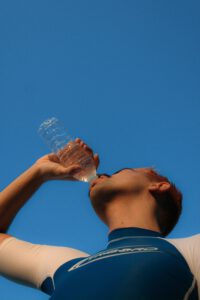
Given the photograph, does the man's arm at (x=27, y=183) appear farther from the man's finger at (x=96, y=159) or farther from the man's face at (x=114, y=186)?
the man's face at (x=114, y=186)

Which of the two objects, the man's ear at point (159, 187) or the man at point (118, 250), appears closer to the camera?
the man at point (118, 250)

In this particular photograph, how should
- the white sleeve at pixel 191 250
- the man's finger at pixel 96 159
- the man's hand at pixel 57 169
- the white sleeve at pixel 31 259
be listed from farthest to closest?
the man's finger at pixel 96 159
the man's hand at pixel 57 169
the white sleeve at pixel 31 259
the white sleeve at pixel 191 250

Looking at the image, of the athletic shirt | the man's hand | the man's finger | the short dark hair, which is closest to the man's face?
the short dark hair

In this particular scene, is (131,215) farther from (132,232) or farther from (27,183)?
(27,183)

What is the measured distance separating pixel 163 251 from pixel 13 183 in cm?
155

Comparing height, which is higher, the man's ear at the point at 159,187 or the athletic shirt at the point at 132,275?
the man's ear at the point at 159,187

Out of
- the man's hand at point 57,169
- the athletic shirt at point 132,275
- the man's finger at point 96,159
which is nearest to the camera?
the athletic shirt at point 132,275

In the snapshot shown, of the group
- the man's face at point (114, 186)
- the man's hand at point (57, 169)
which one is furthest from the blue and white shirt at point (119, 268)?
the man's hand at point (57, 169)

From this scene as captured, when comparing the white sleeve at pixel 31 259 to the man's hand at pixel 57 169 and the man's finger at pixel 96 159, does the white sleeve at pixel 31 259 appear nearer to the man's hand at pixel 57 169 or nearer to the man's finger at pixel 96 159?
the man's hand at pixel 57 169

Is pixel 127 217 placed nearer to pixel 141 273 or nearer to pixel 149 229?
pixel 149 229

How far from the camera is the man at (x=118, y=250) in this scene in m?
2.54

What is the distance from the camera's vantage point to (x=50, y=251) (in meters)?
3.26

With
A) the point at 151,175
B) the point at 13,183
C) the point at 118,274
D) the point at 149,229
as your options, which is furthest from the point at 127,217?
the point at 13,183

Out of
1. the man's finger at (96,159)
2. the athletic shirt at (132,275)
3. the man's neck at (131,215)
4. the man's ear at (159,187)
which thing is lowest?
the athletic shirt at (132,275)
